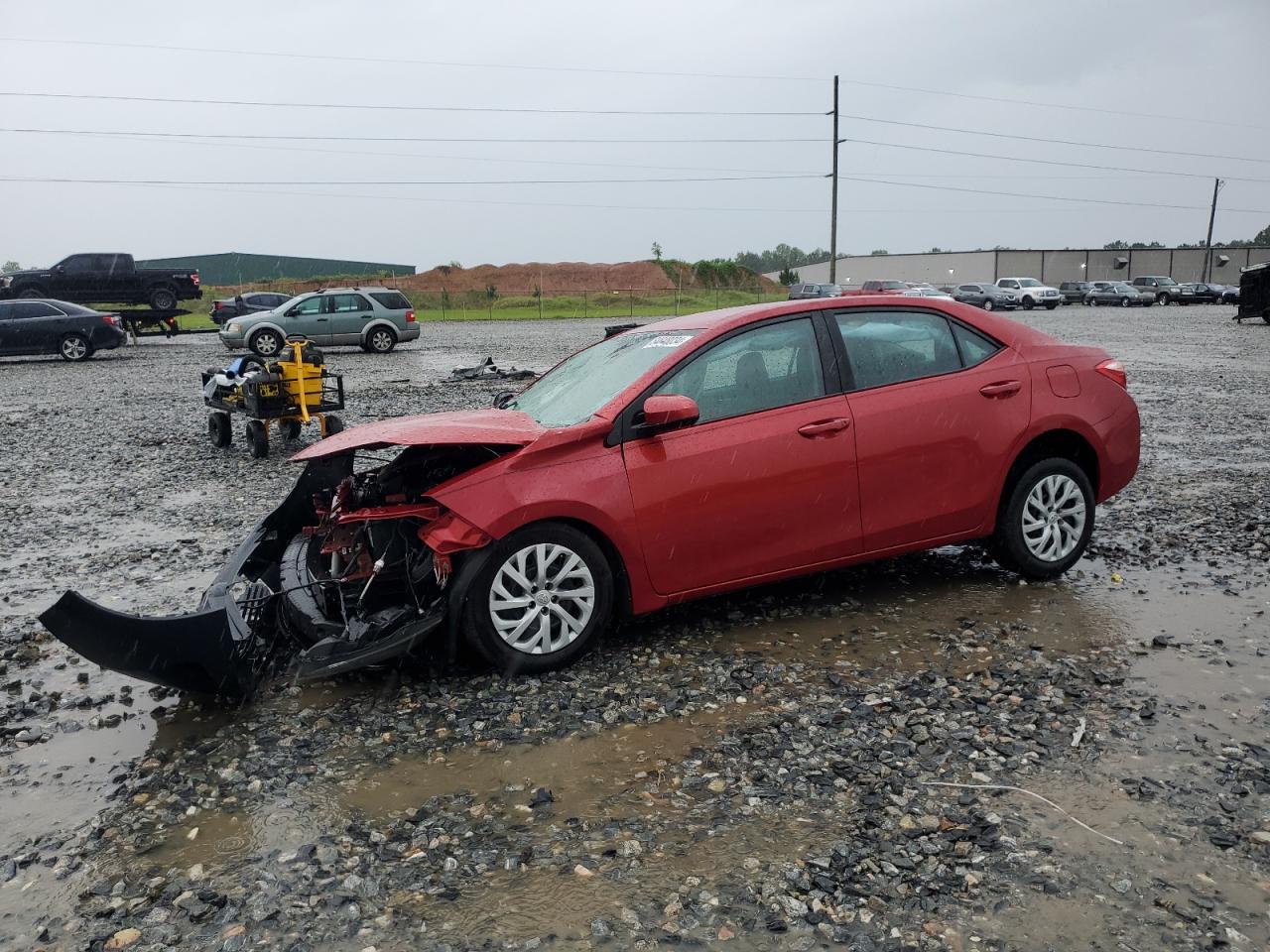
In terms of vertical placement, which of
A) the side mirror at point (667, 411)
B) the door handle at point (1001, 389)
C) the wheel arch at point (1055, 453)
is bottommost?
the wheel arch at point (1055, 453)

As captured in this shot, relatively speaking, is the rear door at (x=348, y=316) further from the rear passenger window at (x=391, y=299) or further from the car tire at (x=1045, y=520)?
the car tire at (x=1045, y=520)

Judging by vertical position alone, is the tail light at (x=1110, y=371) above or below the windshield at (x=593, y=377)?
below

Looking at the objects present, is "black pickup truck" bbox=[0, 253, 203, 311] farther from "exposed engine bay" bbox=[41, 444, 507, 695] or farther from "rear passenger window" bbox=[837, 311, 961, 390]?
"rear passenger window" bbox=[837, 311, 961, 390]

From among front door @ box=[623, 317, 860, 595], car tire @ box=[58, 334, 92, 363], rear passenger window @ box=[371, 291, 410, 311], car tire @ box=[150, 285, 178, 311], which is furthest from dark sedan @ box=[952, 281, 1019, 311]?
front door @ box=[623, 317, 860, 595]

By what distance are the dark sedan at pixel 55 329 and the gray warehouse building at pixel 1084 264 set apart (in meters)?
64.2

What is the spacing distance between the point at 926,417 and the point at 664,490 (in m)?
1.53

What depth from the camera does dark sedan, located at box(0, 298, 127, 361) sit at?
2364 cm

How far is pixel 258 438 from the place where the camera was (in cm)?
1071

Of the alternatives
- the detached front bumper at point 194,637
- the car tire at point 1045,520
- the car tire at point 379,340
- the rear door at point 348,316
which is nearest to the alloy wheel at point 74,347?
the rear door at point 348,316

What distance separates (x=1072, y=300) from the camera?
5850 cm

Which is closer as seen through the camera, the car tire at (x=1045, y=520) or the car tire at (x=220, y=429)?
the car tire at (x=1045, y=520)

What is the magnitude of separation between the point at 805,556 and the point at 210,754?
2.82m

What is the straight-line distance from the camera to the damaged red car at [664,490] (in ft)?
14.4

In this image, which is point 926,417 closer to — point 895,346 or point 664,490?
point 895,346
